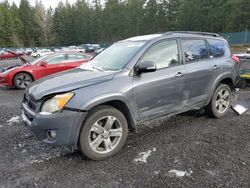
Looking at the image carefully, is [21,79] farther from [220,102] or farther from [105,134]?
[220,102]


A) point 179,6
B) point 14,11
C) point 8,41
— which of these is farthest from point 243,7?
point 14,11

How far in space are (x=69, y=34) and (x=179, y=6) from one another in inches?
1578

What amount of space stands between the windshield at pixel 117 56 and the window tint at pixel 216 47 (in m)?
1.68

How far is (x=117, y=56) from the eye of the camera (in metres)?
4.57

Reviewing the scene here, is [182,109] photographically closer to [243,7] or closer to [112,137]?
[112,137]

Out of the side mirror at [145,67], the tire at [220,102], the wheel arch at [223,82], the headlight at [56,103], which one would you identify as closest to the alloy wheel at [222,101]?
the tire at [220,102]

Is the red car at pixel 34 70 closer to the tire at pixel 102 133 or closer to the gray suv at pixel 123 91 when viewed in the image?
the gray suv at pixel 123 91

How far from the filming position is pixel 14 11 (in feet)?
288

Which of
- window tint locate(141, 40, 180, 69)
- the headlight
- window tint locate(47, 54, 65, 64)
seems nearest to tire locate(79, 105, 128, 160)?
the headlight

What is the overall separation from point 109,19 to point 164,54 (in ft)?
249

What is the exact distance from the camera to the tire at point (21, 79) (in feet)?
33.3

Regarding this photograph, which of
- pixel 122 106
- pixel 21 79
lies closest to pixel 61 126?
pixel 122 106

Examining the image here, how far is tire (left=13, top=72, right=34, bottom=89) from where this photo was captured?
10141mm

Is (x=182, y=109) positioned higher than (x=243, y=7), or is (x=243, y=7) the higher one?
(x=243, y=7)
